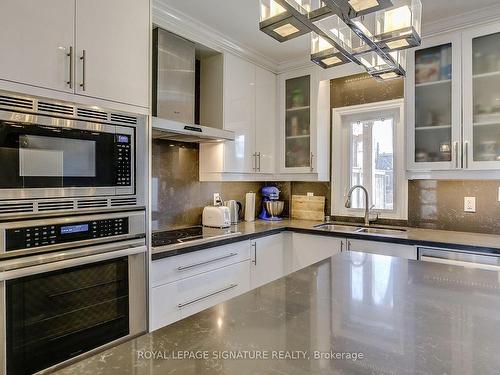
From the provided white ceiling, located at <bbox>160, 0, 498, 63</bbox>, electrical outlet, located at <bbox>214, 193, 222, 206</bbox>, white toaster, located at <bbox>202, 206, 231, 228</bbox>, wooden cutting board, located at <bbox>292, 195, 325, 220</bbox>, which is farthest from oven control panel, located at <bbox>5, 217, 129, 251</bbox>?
wooden cutting board, located at <bbox>292, 195, 325, 220</bbox>

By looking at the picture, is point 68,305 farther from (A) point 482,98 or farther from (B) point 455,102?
(A) point 482,98

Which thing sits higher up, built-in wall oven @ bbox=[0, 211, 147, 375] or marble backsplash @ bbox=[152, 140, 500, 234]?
marble backsplash @ bbox=[152, 140, 500, 234]

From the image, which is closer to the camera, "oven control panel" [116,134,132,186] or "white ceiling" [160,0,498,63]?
"oven control panel" [116,134,132,186]

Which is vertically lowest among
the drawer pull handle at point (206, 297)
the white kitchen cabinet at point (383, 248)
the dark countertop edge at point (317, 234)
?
the drawer pull handle at point (206, 297)

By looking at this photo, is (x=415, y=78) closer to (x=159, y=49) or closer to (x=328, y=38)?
(x=328, y=38)

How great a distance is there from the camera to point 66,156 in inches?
59.0

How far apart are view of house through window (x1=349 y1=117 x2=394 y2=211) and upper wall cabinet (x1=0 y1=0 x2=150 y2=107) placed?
6.99 feet

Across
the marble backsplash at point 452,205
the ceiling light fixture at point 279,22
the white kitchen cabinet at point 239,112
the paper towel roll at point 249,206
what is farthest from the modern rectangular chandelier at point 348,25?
the paper towel roll at point 249,206

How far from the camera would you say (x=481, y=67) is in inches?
89.4

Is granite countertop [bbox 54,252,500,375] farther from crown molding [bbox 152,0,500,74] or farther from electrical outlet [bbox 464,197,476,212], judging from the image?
crown molding [bbox 152,0,500,74]

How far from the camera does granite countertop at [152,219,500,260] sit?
2.02 metres

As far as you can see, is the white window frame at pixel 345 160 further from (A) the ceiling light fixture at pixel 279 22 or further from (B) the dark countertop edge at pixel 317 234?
(A) the ceiling light fixture at pixel 279 22

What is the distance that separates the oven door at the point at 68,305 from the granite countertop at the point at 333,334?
2.84 ft

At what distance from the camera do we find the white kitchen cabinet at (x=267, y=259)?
264 centimetres
